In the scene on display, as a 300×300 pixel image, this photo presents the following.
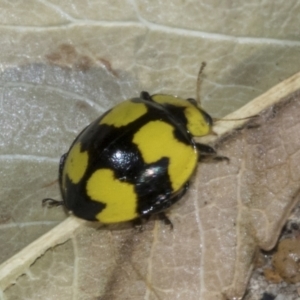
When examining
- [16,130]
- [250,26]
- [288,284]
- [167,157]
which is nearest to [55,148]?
[16,130]

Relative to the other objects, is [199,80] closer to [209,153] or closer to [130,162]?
[209,153]

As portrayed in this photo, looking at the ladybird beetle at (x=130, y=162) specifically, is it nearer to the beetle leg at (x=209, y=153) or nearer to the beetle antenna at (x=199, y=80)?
the beetle leg at (x=209, y=153)

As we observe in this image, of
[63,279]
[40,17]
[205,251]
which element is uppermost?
[40,17]

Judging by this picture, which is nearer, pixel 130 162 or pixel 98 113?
pixel 130 162

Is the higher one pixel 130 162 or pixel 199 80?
pixel 199 80

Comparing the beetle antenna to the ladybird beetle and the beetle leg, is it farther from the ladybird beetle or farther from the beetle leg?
the beetle leg

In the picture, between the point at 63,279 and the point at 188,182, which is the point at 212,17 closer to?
the point at 188,182

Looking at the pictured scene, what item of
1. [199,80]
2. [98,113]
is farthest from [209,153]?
[98,113]

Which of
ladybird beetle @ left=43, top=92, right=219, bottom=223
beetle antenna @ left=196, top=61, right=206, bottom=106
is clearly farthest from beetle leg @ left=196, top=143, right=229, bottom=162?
beetle antenna @ left=196, top=61, right=206, bottom=106
